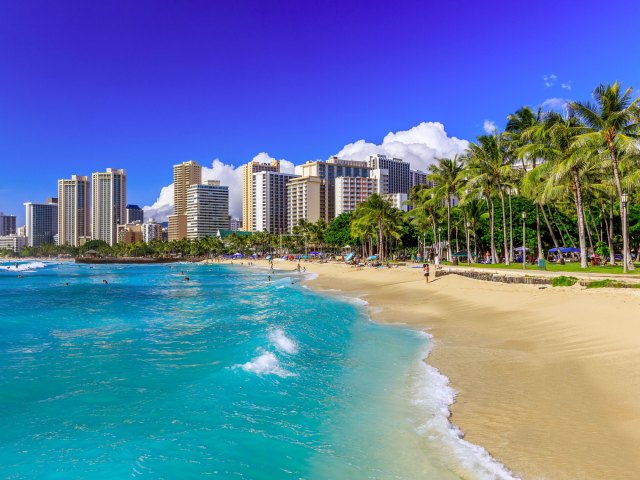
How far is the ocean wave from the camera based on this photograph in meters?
5.98

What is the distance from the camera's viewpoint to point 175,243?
173500mm

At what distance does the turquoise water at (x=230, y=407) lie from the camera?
6.66 metres

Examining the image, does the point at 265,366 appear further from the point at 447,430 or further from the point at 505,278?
the point at 505,278

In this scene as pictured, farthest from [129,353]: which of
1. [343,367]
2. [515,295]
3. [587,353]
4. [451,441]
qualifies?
[515,295]

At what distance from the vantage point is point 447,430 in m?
7.46

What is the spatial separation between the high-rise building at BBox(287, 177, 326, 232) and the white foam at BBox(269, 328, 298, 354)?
165m

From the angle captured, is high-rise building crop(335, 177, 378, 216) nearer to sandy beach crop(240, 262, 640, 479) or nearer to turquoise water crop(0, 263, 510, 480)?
sandy beach crop(240, 262, 640, 479)

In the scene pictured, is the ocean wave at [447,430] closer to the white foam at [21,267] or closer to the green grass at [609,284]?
the green grass at [609,284]

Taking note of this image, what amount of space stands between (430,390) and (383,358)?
3372 mm

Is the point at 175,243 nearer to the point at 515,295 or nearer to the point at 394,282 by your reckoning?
the point at 394,282

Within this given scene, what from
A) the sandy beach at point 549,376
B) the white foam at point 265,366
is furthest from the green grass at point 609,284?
the white foam at point 265,366

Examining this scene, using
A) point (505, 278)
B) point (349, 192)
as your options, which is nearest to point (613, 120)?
point (505, 278)

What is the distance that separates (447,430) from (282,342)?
9.10 meters

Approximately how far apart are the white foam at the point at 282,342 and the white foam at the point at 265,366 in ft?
3.80
